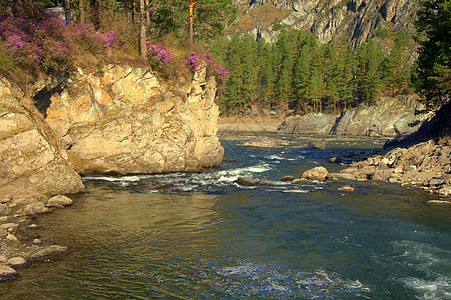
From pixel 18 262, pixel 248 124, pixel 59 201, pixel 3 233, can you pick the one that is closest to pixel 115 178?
pixel 59 201

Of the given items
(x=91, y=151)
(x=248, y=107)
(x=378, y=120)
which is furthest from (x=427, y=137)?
(x=248, y=107)

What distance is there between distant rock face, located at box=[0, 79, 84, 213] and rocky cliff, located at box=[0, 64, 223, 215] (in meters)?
0.04

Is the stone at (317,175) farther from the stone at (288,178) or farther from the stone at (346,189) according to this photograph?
the stone at (346,189)

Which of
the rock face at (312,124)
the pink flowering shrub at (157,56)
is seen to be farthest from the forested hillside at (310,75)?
the pink flowering shrub at (157,56)

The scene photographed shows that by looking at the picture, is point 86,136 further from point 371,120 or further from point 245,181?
point 371,120

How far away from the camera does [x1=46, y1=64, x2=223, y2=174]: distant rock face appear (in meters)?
21.8

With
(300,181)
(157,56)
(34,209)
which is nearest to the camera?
(34,209)

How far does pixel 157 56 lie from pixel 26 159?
43.6ft

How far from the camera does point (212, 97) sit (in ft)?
97.6

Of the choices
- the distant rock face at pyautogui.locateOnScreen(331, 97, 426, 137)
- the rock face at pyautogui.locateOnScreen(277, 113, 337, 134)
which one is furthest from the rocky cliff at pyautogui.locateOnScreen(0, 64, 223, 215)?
the rock face at pyautogui.locateOnScreen(277, 113, 337, 134)

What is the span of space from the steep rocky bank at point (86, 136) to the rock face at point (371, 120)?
51767mm

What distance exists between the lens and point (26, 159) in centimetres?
1622

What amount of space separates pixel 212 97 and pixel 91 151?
11.5 meters

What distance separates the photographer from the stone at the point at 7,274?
27.9 ft
